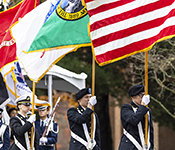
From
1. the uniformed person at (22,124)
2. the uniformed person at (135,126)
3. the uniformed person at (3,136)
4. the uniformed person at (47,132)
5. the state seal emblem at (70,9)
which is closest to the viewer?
the uniformed person at (135,126)

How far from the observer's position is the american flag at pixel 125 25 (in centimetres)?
700

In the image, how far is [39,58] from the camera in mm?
8633

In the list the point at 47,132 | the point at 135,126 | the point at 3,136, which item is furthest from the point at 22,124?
the point at 47,132

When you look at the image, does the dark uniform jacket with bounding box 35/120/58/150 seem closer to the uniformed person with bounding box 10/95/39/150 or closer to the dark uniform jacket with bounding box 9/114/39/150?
the dark uniform jacket with bounding box 9/114/39/150

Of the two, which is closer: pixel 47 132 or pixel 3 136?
pixel 3 136

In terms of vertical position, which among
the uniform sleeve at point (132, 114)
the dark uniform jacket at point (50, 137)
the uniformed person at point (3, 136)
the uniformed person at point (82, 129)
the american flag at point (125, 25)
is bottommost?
the dark uniform jacket at point (50, 137)

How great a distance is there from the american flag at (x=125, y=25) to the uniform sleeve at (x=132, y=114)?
831 mm

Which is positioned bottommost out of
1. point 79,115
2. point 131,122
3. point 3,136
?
point 3,136

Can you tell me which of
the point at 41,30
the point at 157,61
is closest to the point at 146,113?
the point at 41,30

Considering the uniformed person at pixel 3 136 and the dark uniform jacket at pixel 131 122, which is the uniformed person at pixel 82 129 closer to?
the dark uniform jacket at pixel 131 122

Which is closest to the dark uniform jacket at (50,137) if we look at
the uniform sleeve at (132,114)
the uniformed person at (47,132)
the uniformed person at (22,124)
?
the uniformed person at (47,132)

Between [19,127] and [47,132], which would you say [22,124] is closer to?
[19,127]

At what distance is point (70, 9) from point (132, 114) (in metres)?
2.15

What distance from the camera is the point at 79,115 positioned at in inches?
316
